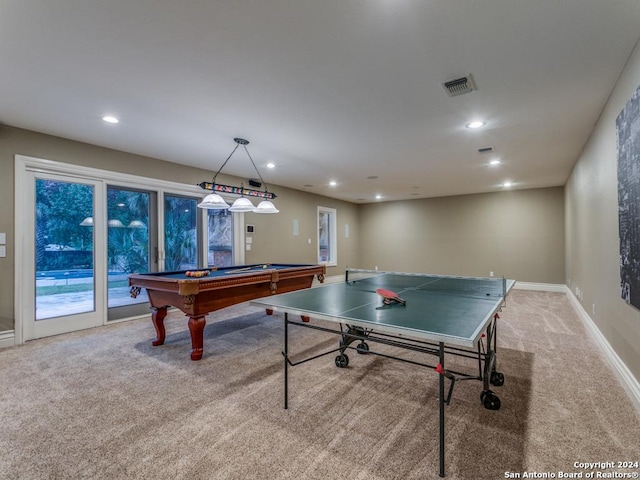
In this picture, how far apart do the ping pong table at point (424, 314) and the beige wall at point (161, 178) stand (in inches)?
132

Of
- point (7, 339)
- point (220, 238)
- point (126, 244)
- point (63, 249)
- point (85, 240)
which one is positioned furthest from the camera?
point (220, 238)

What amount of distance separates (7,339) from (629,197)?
19.6 ft

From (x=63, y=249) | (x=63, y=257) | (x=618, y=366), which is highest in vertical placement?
(x=63, y=249)

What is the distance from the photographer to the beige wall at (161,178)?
11.6 feet

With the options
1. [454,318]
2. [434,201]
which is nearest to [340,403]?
[454,318]

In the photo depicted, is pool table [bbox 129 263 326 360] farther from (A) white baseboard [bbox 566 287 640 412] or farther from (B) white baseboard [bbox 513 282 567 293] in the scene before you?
(B) white baseboard [bbox 513 282 567 293]

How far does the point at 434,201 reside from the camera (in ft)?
29.1

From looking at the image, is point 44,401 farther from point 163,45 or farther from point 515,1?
point 515,1

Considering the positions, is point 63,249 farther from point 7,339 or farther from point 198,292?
point 198,292

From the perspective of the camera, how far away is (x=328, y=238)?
922 centimetres

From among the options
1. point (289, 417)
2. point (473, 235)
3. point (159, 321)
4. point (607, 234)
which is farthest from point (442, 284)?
point (473, 235)

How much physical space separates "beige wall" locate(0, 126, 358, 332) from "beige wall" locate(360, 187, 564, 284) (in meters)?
1.33

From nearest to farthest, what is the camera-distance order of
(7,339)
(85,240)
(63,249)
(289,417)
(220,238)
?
(289,417), (7,339), (63,249), (85,240), (220,238)

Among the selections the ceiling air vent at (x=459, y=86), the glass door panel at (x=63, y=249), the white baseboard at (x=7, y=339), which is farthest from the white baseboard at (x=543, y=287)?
the white baseboard at (x=7, y=339)
